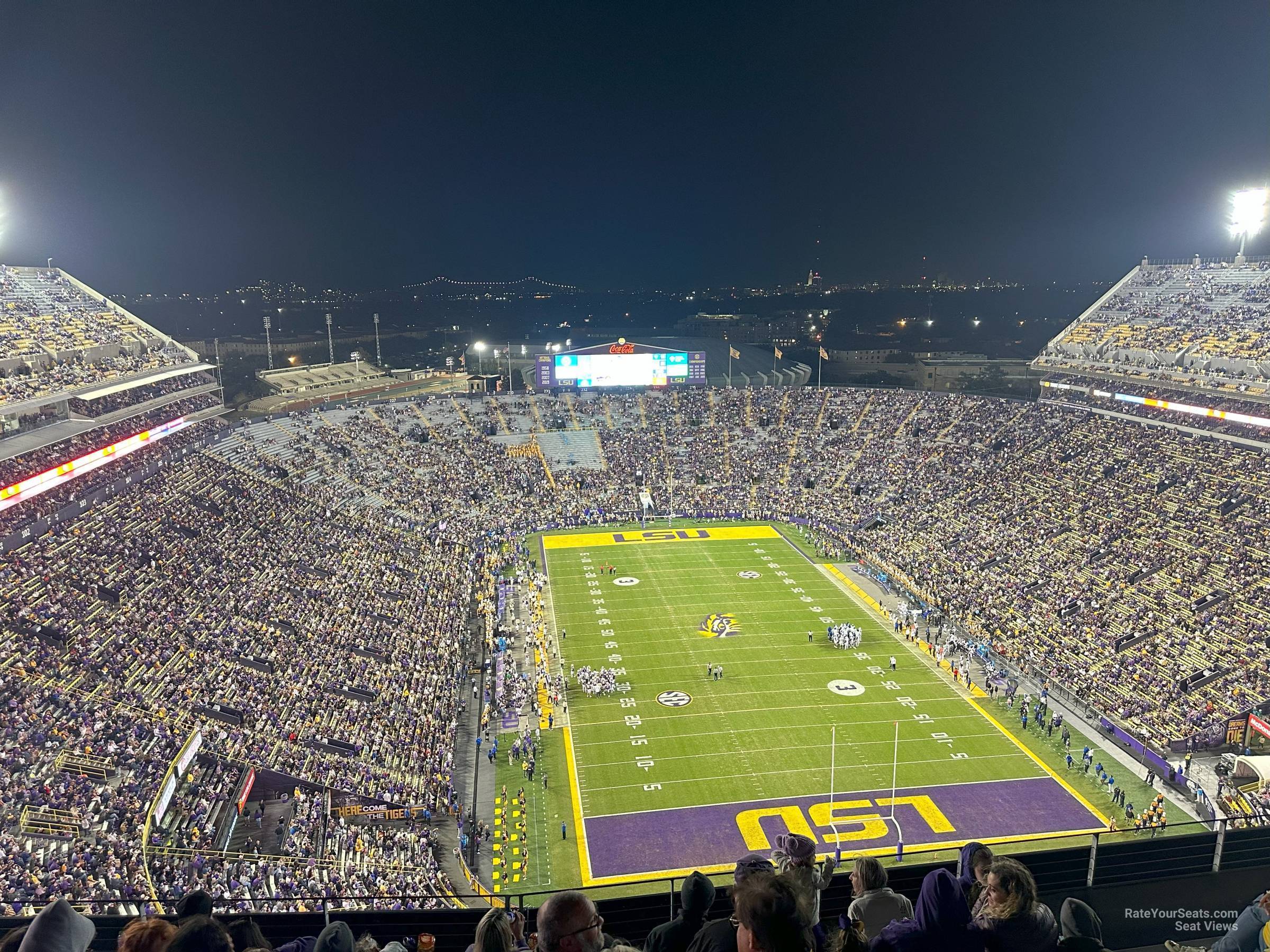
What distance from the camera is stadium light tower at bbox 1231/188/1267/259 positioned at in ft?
164

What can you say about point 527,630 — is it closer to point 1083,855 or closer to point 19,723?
point 19,723

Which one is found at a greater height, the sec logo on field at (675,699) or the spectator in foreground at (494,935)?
the spectator in foreground at (494,935)

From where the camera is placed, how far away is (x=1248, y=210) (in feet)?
166

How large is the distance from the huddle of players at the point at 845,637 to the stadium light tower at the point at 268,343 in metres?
56.3

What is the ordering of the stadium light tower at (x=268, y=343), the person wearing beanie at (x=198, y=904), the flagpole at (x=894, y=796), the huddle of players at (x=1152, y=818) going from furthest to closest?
the stadium light tower at (x=268, y=343) < the flagpole at (x=894, y=796) < the huddle of players at (x=1152, y=818) < the person wearing beanie at (x=198, y=904)

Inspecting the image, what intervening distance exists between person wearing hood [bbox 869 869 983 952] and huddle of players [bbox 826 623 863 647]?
28953mm

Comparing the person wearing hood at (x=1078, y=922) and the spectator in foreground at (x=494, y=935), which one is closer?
the spectator in foreground at (x=494, y=935)

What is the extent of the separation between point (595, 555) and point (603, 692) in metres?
15.8

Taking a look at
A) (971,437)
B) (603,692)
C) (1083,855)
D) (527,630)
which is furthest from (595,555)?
(1083,855)

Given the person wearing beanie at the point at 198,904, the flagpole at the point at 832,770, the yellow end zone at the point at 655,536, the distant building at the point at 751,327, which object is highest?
the distant building at the point at 751,327

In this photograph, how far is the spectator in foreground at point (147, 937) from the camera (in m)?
3.43

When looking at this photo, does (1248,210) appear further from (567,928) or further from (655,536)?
(567,928)

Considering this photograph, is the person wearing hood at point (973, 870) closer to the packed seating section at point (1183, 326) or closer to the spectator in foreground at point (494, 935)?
the spectator in foreground at point (494, 935)

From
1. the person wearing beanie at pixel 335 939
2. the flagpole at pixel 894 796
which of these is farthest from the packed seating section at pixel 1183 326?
the person wearing beanie at pixel 335 939
